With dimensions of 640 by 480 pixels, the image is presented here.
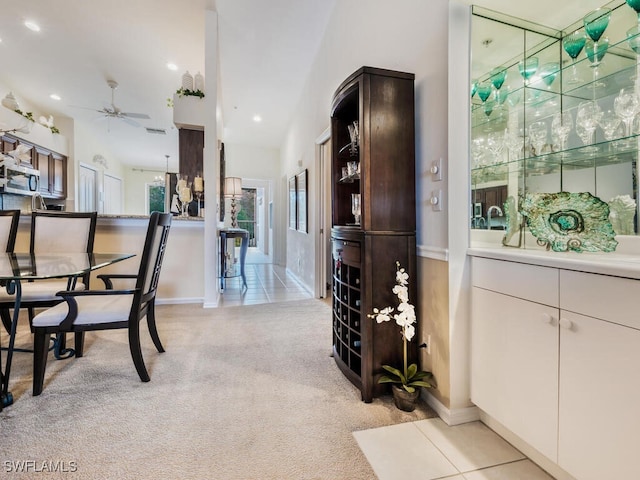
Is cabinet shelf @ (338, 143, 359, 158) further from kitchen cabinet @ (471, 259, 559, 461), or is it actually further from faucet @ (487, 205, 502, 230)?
kitchen cabinet @ (471, 259, 559, 461)

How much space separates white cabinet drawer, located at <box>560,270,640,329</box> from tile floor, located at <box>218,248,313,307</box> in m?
3.35

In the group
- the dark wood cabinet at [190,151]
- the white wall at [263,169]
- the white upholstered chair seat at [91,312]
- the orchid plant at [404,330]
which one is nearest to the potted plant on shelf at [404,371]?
the orchid plant at [404,330]

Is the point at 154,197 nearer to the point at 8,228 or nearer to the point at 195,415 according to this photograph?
the point at 8,228

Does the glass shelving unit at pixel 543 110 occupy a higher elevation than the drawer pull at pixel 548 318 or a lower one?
higher

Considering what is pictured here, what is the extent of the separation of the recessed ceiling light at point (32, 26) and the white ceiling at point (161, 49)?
2.5 inches

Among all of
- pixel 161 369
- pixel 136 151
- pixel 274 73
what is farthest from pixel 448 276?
pixel 136 151

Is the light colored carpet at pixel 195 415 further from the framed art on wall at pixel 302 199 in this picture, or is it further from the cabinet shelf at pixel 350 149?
the framed art on wall at pixel 302 199

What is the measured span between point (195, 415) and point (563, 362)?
170 cm

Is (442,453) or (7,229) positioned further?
(7,229)

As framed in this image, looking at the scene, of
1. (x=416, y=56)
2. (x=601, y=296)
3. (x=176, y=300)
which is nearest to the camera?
(x=601, y=296)

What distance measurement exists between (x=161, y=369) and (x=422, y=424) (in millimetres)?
1731

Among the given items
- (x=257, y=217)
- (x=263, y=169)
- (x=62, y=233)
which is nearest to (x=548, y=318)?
(x=62, y=233)

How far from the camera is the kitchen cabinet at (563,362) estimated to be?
91cm

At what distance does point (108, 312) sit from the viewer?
185 centimetres
